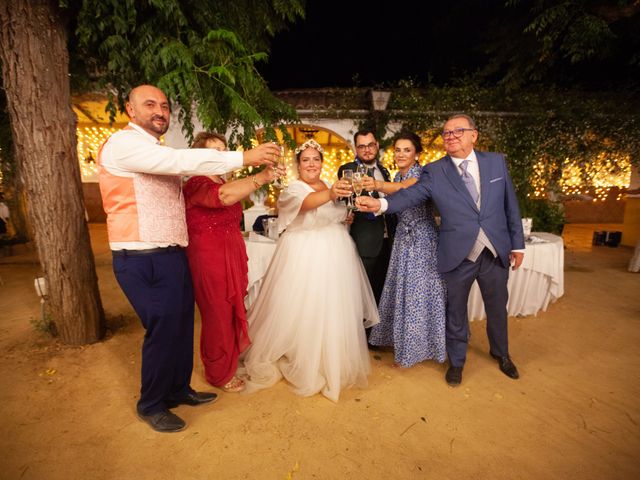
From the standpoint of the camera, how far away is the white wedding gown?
2582 millimetres

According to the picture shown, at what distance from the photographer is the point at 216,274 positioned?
2453mm

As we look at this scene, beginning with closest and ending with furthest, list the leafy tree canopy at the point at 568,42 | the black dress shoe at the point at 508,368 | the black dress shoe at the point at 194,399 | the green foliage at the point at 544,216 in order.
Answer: the black dress shoe at the point at 194,399
the black dress shoe at the point at 508,368
the leafy tree canopy at the point at 568,42
the green foliage at the point at 544,216

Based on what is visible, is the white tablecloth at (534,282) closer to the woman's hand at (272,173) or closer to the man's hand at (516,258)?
the man's hand at (516,258)

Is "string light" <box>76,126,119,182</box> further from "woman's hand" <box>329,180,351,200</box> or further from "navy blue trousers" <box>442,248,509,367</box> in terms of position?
"navy blue trousers" <box>442,248,509,367</box>

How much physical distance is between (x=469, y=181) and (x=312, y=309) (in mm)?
1571

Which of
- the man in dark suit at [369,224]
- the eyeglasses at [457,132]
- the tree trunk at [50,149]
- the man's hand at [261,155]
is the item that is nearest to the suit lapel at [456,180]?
the eyeglasses at [457,132]

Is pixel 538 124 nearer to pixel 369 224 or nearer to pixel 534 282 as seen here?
pixel 534 282

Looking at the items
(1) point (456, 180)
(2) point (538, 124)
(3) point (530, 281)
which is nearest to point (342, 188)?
(1) point (456, 180)

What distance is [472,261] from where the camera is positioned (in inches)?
101

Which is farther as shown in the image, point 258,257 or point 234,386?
point 258,257

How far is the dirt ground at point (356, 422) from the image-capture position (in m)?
1.91

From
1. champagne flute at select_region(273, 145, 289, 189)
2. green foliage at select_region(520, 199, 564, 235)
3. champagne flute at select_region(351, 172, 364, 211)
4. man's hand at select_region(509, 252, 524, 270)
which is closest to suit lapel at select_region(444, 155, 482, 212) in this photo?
man's hand at select_region(509, 252, 524, 270)

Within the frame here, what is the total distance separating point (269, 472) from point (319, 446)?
34 centimetres

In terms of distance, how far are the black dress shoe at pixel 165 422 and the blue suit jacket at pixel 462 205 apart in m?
2.07
